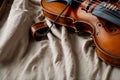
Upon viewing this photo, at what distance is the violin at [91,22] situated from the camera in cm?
77

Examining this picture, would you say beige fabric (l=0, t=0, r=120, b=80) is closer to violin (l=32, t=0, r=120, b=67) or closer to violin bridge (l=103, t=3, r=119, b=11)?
violin (l=32, t=0, r=120, b=67)

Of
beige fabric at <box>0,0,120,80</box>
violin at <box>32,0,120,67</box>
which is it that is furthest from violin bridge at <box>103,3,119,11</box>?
beige fabric at <box>0,0,120,80</box>

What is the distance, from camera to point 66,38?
0.88m

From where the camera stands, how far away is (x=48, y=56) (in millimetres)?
840

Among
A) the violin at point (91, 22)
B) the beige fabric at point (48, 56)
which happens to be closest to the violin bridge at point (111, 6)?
the violin at point (91, 22)

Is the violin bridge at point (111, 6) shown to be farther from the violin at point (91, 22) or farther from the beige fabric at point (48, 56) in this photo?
the beige fabric at point (48, 56)

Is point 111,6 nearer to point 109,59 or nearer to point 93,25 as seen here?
point 93,25

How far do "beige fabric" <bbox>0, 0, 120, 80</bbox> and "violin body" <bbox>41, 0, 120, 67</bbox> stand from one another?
33 millimetres

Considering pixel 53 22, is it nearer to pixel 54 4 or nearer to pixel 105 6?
pixel 54 4

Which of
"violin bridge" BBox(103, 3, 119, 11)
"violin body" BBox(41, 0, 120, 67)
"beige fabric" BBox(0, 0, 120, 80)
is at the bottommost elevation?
"beige fabric" BBox(0, 0, 120, 80)

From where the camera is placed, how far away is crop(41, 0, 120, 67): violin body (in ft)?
2.52

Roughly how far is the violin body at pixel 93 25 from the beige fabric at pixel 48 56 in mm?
33

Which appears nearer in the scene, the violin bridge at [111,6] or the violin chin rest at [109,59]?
the violin chin rest at [109,59]

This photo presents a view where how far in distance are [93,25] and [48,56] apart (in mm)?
214
